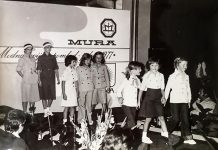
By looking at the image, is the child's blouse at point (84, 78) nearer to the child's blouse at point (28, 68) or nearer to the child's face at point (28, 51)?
the child's blouse at point (28, 68)

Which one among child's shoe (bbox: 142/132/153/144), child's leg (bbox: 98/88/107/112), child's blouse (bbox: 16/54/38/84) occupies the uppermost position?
child's blouse (bbox: 16/54/38/84)

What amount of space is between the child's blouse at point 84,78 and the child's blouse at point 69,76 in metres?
0.08

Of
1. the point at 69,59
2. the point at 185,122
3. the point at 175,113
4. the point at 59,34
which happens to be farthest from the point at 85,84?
the point at 185,122

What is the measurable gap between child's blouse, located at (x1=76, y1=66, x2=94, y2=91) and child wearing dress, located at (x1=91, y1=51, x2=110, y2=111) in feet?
0.33

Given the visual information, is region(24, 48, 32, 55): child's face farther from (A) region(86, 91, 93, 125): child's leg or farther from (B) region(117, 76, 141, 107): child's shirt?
(B) region(117, 76, 141, 107): child's shirt

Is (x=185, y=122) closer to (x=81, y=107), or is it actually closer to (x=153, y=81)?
(x=153, y=81)

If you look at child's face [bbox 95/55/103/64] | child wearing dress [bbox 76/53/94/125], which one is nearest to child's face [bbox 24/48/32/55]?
child wearing dress [bbox 76/53/94/125]

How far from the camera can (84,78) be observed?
4.57 meters

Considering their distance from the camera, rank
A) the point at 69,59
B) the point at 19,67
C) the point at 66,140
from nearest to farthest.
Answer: the point at 66,140 → the point at 19,67 → the point at 69,59

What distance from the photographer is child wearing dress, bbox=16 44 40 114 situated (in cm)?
415

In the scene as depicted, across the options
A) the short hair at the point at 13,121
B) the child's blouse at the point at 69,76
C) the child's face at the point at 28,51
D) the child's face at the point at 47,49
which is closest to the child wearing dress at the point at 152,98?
the child's blouse at the point at 69,76

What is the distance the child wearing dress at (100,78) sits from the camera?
15.4ft

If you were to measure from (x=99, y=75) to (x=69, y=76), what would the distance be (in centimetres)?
50

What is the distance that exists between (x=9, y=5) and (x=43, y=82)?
3.88 feet
